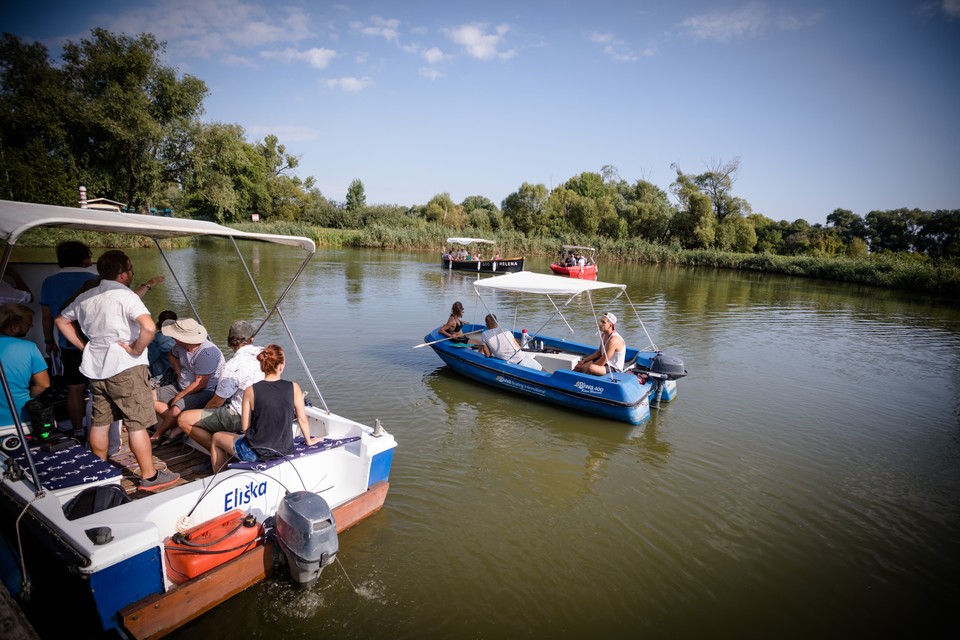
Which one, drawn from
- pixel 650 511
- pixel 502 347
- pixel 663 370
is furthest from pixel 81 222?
pixel 663 370

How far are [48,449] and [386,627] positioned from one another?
11.0 ft

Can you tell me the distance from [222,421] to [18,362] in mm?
1735

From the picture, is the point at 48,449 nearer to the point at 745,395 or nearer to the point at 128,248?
the point at 745,395

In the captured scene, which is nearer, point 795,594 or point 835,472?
point 795,594

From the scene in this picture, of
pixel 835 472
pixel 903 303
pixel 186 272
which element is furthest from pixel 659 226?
pixel 835 472

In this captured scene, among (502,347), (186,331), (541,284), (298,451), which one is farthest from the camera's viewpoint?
(541,284)

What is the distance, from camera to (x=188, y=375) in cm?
541

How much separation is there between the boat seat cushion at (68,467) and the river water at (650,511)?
56.2 inches

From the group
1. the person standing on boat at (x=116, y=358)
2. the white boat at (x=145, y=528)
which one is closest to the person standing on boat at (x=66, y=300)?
the white boat at (x=145, y=528)

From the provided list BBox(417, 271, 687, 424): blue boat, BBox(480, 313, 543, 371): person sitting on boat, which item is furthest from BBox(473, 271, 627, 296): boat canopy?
BBox(480, 313, 543, 371): person sitting on boat

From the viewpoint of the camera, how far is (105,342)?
427 cm

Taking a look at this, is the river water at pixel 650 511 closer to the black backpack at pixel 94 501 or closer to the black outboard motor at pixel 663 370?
the black outboard motor at pixel 663 370

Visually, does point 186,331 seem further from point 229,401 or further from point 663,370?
point 663,370

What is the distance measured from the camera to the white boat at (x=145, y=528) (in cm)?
324
